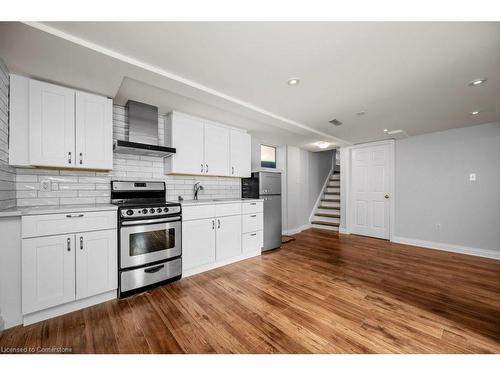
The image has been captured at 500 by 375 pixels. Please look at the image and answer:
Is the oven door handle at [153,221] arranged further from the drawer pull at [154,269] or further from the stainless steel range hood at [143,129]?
the stainless steel range hood at [143,129]

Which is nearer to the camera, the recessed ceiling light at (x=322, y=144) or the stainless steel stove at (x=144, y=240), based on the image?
the stainless steel stove at (x=144, y=240)

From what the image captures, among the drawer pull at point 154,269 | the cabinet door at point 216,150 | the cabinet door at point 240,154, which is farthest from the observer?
the cabinet door at point 240,154

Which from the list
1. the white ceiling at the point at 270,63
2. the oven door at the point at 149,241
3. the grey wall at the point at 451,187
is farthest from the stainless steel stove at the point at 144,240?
the grey wall at the point at 451,187

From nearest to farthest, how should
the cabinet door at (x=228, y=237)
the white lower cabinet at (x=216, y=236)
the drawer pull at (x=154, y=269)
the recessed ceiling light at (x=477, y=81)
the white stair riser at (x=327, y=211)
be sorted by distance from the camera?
the recessed ceiling light at (x=477, y=81), the drawer pull at (x=154, y=269), the white lower cabinet at (x=216, y=236), the cabinet door at (x=228, y=237), the white stair riser at (x=327, y=211)

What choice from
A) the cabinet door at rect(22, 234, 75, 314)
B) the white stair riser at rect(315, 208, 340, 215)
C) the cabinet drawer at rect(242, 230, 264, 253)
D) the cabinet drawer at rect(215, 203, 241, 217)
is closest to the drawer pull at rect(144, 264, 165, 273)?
the cabinet door at rect(22, 234, 75, 314)

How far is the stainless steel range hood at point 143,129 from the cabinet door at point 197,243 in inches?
41.1

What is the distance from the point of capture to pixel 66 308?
6.21ft

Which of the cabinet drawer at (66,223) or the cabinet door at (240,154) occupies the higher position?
the cabinet door at (240,154)

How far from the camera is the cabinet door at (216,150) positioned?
3.31 m

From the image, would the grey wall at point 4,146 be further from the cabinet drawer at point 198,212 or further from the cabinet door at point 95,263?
the cabinet drawer at point 198,212

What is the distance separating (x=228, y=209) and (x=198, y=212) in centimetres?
53

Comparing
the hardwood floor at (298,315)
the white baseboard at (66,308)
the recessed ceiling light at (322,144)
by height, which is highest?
the recessed ceiling light at (322,144)

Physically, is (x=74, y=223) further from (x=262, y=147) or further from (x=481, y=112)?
(x=481, y=112)

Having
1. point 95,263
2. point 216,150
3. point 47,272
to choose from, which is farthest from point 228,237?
point 47,272
